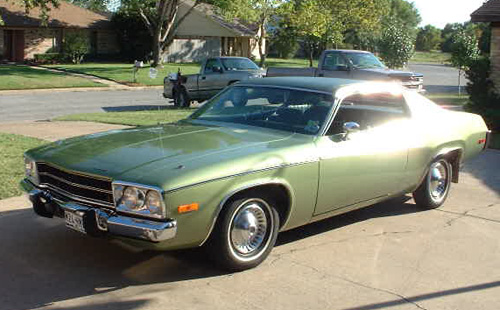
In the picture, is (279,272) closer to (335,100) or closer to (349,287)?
(349,287)

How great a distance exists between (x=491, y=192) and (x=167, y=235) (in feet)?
17.8

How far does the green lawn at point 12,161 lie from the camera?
7.46m

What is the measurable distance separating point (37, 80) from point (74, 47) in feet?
43.3

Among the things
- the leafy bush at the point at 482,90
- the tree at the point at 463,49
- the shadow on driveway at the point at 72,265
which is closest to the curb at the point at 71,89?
the tree at the point at 463,49

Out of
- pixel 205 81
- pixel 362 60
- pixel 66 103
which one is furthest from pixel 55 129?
pixel 362 60

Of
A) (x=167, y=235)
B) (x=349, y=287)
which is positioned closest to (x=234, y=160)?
(x=167, y=235)

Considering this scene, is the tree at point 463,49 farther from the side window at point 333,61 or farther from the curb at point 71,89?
the curb at point 71,89

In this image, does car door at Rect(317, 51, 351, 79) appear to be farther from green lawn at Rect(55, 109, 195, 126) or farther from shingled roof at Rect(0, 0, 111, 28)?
shingled roof at Rect(0, 0, 111, 28)

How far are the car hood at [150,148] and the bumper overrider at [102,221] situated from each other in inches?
11.4

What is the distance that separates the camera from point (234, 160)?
195 inches

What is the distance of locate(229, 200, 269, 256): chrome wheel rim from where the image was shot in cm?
501

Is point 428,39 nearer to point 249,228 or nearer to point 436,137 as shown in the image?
point 436,137

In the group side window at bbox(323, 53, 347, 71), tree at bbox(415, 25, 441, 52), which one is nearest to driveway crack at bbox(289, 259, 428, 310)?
side window at bbox(323, 53, 347, 71)

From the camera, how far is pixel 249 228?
16.7ft
